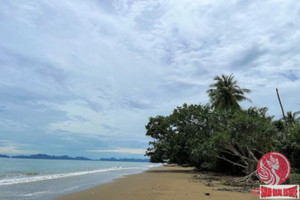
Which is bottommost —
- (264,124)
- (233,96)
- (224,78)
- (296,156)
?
(296,156)

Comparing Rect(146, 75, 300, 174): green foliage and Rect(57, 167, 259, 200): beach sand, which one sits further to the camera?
Rect(146, 75, 300, 174): green foliage

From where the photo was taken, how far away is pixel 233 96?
2836 cm

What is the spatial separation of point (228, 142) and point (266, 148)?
245 cm

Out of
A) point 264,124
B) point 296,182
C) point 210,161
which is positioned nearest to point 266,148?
point 264,124

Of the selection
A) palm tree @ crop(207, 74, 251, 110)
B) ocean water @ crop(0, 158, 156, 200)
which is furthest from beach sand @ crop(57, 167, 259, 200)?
palm tree @ crop(207, 74, 251, 110)

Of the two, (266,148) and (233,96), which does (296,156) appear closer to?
(266,148)

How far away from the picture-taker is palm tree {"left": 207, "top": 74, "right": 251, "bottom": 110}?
2829cm

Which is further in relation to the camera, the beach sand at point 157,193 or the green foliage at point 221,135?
the green foliage at point 221,135

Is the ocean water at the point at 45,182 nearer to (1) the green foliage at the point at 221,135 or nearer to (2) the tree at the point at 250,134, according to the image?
(1) the green foliage at the point at 221,135

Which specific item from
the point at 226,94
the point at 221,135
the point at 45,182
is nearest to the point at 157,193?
the point at 221,135

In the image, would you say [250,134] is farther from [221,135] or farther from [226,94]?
[226,94]

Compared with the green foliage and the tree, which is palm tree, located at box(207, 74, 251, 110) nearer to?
the green foliage

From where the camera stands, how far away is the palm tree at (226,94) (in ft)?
92.8

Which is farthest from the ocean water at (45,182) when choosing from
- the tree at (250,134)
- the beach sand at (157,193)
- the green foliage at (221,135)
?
the tree at (250,134)
